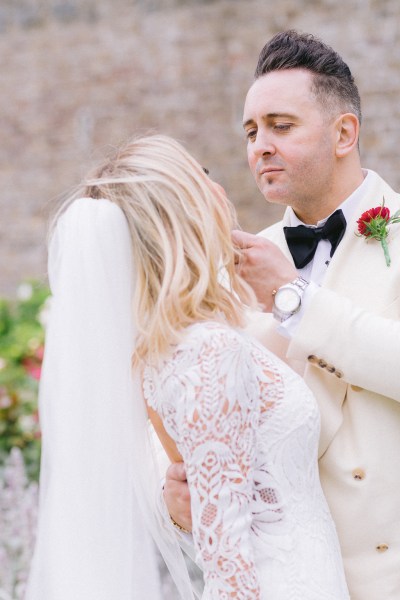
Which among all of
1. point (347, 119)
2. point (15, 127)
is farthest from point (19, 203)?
point (347, 119)

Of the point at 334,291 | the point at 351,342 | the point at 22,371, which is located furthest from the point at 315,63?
the point at 22,371

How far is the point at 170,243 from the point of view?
2.17 metres

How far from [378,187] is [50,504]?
1436 mm

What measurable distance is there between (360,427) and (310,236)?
660 mm

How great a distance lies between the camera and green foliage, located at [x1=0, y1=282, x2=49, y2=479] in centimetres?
523

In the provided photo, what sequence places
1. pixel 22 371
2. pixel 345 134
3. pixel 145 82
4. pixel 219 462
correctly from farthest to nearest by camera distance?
1. pixel 145 82
2. pixel 22 371
3. pixel 345 134
4. pixel 219 462

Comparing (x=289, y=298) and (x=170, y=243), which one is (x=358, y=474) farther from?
(x=170, y=243)

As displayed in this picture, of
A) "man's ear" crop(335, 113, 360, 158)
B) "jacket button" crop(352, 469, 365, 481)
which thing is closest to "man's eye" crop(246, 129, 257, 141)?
"man's ear" crop(335, 113, 360, 158)

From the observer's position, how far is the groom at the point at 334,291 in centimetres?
240

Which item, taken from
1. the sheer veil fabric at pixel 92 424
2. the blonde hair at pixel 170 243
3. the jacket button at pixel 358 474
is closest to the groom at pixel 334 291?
the jacket button at pixel 358 474

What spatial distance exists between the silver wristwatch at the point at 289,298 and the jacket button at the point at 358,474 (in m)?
0.47

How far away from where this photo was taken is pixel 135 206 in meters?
2.19

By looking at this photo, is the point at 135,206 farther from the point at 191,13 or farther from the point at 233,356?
the point at 191,13

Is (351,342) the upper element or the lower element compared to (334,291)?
lower
